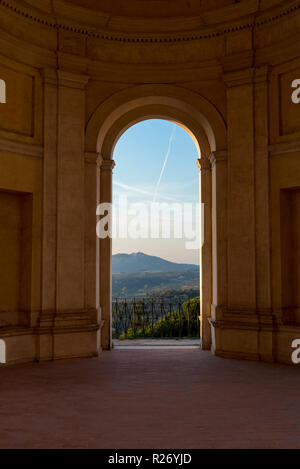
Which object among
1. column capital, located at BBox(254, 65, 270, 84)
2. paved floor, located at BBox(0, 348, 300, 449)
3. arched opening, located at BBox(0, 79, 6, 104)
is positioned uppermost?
column capital, located at BBox(254, 65, 270, 84)

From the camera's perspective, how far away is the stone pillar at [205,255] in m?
11.3

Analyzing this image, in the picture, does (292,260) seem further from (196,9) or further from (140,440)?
(196,9)

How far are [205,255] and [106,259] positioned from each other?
2.88m

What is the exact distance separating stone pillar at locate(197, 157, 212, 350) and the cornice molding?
134 inches

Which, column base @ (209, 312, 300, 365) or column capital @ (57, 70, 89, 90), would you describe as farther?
column capital @ (57, 70, 89, 90)

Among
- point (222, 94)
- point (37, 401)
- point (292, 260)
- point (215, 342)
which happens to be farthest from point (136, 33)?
point (37, 401)

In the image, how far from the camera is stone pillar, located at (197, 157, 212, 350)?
37.2ft

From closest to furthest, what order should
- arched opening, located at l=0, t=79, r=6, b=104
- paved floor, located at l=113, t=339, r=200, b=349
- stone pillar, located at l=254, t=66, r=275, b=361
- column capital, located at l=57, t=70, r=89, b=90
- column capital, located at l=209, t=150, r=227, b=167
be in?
arched opening, located at l=0, t=79, r=6, b=104 < stone pillar, located at l=254, t=66, r=275, b=361 < column capital, located at l=57, t=70, r=89, b=90 < column capital, located at l=209, t=150, r=227, b=167 < paved floor, located at l=113, t=339, r=200, b=349

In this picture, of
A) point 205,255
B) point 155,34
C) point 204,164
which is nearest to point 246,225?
point 205,255

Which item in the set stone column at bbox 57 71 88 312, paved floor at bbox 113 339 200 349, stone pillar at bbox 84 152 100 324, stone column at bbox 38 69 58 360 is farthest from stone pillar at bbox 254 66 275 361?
stone column at bbox 38 69 58 360

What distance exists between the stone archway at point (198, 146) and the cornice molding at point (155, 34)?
1346mm

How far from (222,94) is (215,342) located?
6751 mm

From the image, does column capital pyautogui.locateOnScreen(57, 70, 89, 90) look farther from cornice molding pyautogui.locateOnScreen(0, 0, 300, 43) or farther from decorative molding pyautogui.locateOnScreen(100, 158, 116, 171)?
decorative molding pyautogui.locateOnScreen(100, 158, 116, 171)

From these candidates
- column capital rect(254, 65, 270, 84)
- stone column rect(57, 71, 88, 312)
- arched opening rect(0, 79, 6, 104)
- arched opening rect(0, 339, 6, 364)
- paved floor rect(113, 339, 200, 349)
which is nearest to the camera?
arched opening rect(0, 339, 6, 364)
